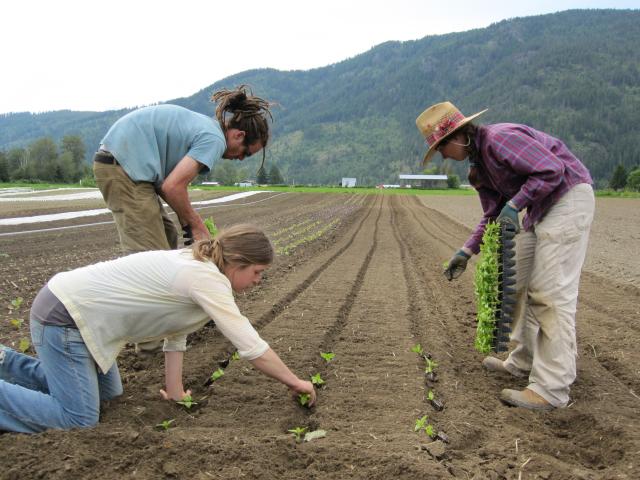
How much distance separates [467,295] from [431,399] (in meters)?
3.98

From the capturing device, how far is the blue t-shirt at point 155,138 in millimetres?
3588

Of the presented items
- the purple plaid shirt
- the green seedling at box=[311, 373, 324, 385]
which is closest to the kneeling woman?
the green seedling at box=[311, 373, 324, 385]

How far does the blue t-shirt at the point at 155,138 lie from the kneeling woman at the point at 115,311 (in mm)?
1008

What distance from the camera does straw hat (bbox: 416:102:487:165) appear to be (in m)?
3.62

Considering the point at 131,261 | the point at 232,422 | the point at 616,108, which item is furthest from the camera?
the point at 616,108

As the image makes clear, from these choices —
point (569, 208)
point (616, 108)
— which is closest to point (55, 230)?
point (569, 208)

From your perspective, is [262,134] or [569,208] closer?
[569,208]

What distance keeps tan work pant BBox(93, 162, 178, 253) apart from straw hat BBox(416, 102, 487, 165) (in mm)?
2139

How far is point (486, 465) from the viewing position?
8.71 ft

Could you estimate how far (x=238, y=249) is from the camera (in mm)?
2721

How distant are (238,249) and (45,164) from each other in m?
82.4

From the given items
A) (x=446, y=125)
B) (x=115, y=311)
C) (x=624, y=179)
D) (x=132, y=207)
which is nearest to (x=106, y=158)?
(x=132, y=207)

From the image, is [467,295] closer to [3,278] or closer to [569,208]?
[569,208]

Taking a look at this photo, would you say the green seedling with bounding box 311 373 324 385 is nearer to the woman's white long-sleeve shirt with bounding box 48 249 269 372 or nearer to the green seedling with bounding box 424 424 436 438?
the green seedling with bounding box 424 424 436 438
